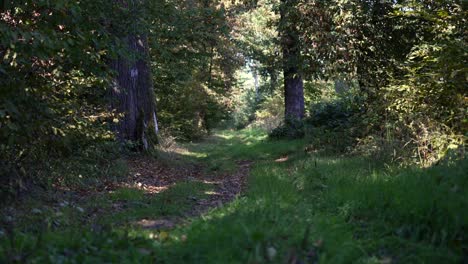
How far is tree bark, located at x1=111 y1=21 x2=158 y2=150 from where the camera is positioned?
39.1 feet

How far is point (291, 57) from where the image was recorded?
1455 centimetres

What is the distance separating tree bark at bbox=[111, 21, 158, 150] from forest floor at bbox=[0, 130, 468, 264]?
170 inches

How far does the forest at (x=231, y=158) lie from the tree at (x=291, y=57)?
0.12 meters

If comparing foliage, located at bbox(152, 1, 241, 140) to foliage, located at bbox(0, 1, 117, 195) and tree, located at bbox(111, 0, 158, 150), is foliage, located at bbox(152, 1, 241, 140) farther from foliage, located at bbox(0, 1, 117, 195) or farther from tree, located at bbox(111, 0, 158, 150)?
foliage, located at bbox(0, 1, 117, 195)

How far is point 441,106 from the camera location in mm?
8320

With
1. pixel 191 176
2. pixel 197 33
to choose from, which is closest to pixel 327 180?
pixel 191 176

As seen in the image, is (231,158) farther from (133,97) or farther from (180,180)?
(180,180)

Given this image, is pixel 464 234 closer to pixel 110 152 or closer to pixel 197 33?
pixel 110 152

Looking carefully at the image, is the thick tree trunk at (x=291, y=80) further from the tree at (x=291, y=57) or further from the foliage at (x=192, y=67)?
the foliage at (x=192, y=67)

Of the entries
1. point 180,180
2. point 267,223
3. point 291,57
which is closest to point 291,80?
point 291,57

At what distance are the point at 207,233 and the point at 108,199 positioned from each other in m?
3.46

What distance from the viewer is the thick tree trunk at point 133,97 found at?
1194 cm

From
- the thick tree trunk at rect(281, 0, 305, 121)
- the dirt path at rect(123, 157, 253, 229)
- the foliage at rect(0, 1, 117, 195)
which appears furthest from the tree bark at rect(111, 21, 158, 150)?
the thick tree trunk at rect(281, 0, 305, 121)

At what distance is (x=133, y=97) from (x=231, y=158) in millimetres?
4333
